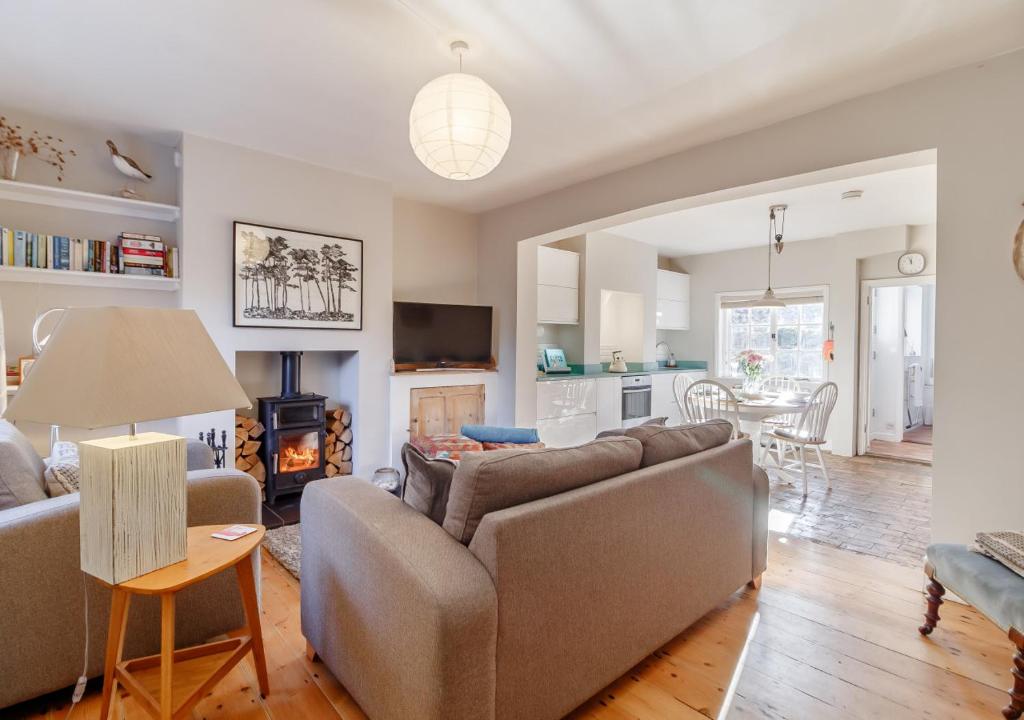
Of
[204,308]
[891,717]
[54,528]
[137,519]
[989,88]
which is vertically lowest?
[891,717]

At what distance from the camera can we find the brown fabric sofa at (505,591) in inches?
47.0

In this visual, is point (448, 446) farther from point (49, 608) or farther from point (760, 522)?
point (49, 608)

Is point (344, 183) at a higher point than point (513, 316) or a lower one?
higher

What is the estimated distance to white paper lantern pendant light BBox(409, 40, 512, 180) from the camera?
189cm

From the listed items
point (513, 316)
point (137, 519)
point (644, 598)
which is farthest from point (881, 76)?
point (137, 519)

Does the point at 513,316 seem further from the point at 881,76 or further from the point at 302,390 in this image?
the point at 881,76

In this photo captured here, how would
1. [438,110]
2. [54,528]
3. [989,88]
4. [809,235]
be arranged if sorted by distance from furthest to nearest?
1. [809,235]
2. [989,88]
3. [438,110]
4. [54,528]

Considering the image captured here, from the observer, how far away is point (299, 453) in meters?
3.82

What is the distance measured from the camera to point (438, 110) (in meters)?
1.91

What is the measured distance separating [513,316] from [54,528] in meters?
3.54

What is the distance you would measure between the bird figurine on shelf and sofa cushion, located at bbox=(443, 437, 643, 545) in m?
3.22

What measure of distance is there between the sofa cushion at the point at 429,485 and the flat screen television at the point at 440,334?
2.72 meters

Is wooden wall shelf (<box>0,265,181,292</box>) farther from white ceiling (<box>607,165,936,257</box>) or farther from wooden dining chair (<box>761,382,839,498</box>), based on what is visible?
wooden dining chair (<box>761,382,839,498</box>)

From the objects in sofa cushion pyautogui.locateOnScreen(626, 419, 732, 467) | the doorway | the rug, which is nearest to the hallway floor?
the doorway
